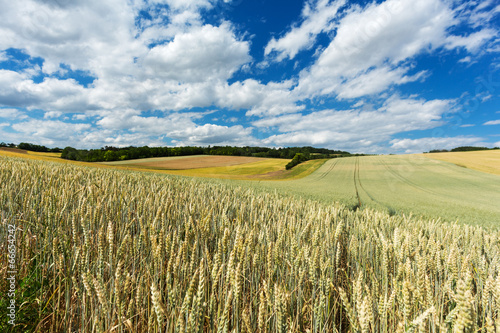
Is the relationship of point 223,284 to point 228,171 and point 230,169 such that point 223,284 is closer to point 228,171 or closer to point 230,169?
point 228,171

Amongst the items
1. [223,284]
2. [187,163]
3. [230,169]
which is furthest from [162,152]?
[223,284]

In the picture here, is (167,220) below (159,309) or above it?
below

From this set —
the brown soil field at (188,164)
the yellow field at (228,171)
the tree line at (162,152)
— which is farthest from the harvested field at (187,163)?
the tree line at (162,152)

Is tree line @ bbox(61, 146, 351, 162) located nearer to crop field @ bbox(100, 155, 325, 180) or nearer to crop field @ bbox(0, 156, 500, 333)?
crop field @ bbox(100, 155, 325, 180)

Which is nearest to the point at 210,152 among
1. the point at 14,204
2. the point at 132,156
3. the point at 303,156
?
the point at 132,156

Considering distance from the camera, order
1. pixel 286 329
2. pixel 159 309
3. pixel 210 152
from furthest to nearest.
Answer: pixel 210 152 → pixel 286 329 → pixel 159 309

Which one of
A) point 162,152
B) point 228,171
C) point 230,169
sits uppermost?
point 162,152

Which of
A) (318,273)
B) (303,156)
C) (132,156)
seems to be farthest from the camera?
(132,156)

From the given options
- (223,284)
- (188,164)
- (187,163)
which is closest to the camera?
(223,284)

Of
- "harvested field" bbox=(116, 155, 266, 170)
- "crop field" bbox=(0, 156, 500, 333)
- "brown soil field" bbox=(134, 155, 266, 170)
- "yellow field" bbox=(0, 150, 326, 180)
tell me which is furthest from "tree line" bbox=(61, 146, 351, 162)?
"crop field" bbox=(0, 156, 500, 333)

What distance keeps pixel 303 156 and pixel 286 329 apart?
183 feet

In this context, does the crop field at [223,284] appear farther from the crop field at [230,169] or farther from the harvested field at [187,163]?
the harvested field at [187,163]

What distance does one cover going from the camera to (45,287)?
62.0 inches

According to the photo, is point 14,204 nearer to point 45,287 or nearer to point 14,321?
point 45,287
